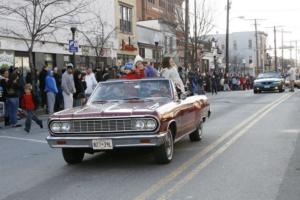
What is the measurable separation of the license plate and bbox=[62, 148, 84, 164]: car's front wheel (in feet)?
2.98

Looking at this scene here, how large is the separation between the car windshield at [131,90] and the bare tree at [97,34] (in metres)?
20.9

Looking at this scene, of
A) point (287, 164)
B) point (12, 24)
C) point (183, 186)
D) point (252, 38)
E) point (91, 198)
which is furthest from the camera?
point (252, 38)

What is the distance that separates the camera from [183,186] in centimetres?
689

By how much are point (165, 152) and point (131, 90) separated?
1697 millimetres

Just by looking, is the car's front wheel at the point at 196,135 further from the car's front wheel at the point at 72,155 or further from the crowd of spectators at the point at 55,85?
the car's front wheel at the point at 72,155

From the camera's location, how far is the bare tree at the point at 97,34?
103 ft

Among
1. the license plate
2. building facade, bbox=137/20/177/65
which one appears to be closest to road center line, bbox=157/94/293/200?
the license plate

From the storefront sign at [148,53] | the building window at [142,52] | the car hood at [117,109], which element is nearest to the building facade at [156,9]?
the storefront sign at [148,53]

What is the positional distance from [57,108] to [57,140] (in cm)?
1163

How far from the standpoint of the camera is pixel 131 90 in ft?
31.5

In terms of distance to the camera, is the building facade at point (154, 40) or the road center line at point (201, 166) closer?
the road center line at point (201, 166)

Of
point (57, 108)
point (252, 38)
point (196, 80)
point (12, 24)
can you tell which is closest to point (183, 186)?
point (57, 108)

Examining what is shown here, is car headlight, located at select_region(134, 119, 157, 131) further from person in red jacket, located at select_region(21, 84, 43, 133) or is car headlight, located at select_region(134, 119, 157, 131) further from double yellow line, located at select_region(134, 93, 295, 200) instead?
person in red jacket, located at select_region(21, 84, 43, 133)

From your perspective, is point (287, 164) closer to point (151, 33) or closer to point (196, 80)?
point (196, 80)
